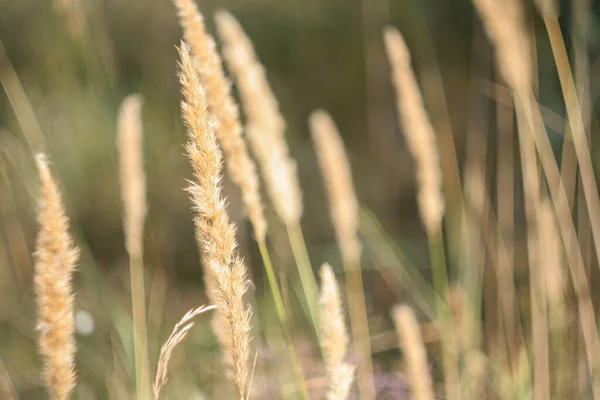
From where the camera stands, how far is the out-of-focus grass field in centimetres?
126

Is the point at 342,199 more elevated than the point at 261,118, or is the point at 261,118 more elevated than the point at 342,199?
the point at 261,118

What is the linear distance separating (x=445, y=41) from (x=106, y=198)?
1827mm

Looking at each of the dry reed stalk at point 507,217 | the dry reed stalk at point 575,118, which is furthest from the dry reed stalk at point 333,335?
the dry reed stalk at point 507,217

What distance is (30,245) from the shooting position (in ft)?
7.34

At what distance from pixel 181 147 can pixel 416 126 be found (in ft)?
4.14

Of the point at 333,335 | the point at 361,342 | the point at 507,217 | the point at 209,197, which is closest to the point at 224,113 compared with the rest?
the point at 209,197

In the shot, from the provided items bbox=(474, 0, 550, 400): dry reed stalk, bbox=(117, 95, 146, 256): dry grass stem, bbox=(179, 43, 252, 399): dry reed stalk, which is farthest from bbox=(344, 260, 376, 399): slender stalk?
bbox=(179, 43, 252, 399): dry reed stalk

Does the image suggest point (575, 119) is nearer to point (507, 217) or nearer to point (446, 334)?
point (446, 334)

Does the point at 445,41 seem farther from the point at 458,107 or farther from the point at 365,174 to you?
the point at 365,174

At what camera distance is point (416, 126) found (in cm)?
105

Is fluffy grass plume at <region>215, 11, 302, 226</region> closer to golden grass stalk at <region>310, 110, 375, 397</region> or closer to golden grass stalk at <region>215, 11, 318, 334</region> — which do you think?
golden grass stalk at <region>215, 11, 318, 334</region>

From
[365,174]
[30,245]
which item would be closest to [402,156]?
[365,174]

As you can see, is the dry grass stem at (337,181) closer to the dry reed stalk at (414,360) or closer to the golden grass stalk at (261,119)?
the golden grass stalk at (261,119)

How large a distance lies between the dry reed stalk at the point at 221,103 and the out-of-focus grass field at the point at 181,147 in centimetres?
27
